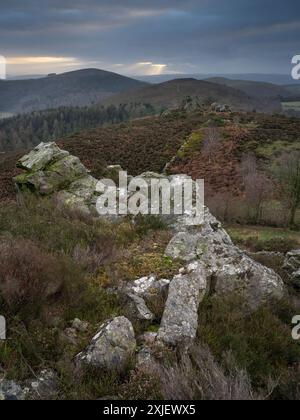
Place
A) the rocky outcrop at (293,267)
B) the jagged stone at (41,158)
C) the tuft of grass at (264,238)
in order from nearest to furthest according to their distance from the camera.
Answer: the rocky outcrop at (293,267), the jagged stone at (41,158), the tuft of grass at (264,238)

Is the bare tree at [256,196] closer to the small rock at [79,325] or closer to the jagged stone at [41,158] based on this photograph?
the jagged stone at [41,158]

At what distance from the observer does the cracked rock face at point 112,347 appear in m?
5.06

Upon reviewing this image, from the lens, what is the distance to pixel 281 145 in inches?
2079

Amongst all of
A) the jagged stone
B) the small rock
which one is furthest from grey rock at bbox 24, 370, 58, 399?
the jagged stone

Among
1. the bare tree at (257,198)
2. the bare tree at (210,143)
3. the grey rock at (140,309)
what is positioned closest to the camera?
the grey rock at (140,309)

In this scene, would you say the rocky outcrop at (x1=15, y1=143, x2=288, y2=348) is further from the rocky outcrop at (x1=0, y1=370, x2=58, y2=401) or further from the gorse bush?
the rocky outcrop at (x1=0, y1=370, x2=58, y2=401)

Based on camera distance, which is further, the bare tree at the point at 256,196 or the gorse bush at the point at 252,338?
the bare tree at the point at 256,196

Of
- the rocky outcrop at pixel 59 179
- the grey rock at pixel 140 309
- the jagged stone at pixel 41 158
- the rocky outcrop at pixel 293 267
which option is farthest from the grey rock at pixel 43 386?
the jagged stone at pixel 41 158

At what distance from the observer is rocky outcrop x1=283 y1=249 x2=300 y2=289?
11.7 m

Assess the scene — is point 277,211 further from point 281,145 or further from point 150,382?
point 150,382

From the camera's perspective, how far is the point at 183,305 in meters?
6.47

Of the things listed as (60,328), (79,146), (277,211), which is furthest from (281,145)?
(60,328)

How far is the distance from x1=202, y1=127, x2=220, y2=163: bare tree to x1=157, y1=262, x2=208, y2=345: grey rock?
143ft

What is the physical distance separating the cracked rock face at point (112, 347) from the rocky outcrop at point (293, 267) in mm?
7599
